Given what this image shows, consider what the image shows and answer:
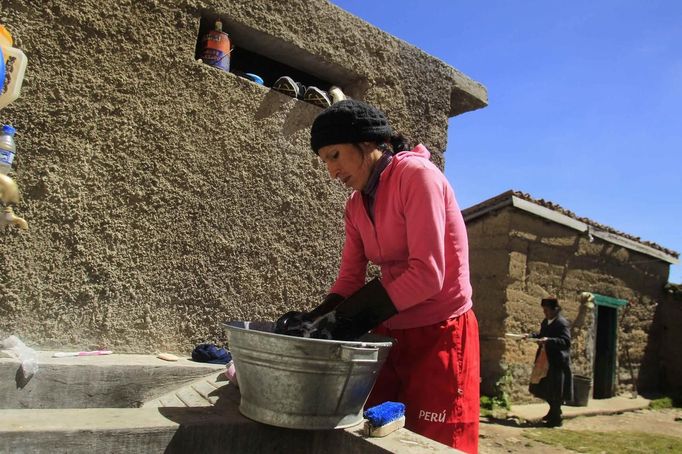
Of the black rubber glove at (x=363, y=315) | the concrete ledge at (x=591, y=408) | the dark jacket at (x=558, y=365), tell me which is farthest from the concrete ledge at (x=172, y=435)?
the concrete ledge at (x=591, y=408)

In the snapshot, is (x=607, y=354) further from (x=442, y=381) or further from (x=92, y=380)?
(x=92, y=380)

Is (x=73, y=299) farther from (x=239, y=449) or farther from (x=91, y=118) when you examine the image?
(x=239, y=449)

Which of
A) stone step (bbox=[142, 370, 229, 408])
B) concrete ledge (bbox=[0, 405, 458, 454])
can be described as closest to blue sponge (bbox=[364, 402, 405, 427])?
concrete ledge (bbox=[0, 405, 458, 454])

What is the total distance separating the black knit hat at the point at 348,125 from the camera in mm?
1763

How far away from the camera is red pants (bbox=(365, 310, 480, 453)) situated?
1.76 metres

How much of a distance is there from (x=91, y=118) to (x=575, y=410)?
874cm

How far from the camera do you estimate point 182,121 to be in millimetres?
2773

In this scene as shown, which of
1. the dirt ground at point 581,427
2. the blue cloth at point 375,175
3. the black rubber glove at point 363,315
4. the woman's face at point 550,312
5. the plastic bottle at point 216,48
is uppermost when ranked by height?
the plastic bottle at point 216,48

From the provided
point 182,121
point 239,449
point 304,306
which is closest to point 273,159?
point 182,121

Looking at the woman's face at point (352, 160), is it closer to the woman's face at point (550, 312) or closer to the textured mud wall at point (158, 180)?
the textured mud wall at point (158, 180)

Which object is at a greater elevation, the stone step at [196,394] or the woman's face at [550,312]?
the woman's face at [550,312]

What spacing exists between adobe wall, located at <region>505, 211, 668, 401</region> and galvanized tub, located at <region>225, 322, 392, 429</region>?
289 inches

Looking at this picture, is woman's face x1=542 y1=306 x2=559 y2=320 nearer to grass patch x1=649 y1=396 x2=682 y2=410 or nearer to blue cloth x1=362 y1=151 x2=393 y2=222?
grass patch x1=649 y1=396 x2=682 y2=410

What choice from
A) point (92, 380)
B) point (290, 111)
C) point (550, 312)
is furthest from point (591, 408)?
point (92, 380)
